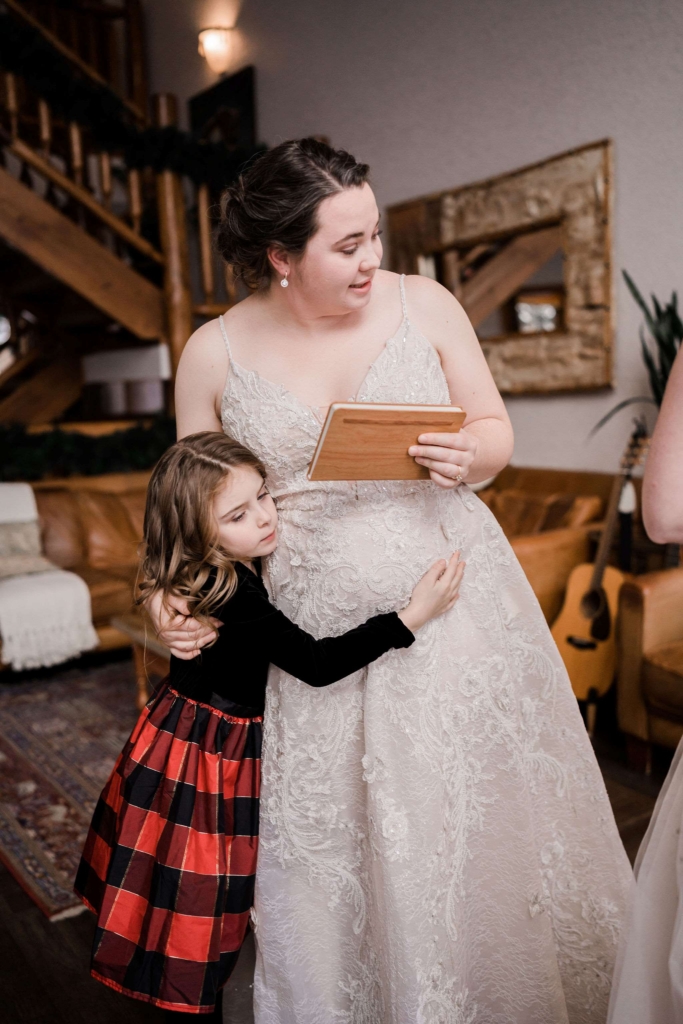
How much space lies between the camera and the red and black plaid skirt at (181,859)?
1.48 m

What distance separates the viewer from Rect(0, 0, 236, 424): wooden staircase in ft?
16.3

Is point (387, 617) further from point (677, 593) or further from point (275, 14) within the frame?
point (275, 14)

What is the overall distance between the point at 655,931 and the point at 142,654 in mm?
2847

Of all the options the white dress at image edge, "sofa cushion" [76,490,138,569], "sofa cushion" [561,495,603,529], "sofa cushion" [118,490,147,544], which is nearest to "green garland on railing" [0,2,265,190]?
"sofa cushion" [118,490,147,544]

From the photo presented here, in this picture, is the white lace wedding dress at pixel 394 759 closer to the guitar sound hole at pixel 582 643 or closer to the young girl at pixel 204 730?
the young girl at pixel 204 730

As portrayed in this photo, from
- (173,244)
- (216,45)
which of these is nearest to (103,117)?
(173,244)

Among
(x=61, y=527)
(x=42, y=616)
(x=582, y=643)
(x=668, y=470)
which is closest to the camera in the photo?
(x=668, y=470)

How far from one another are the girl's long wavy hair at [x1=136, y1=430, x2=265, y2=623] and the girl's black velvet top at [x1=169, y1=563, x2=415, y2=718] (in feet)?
0.16

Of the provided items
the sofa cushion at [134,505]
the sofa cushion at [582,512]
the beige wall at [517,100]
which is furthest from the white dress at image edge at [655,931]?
the sofa cushion at [134,505]

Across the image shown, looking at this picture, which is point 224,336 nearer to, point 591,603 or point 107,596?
point 591,603

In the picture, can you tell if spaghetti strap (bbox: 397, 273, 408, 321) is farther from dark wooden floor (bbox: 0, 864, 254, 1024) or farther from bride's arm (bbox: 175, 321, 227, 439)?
dark wooden floor (bbox: 0, 864, 254, 1024)

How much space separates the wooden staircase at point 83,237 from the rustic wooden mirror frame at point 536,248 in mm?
1287

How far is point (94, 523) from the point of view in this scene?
192 inches

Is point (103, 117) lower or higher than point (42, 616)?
higher
